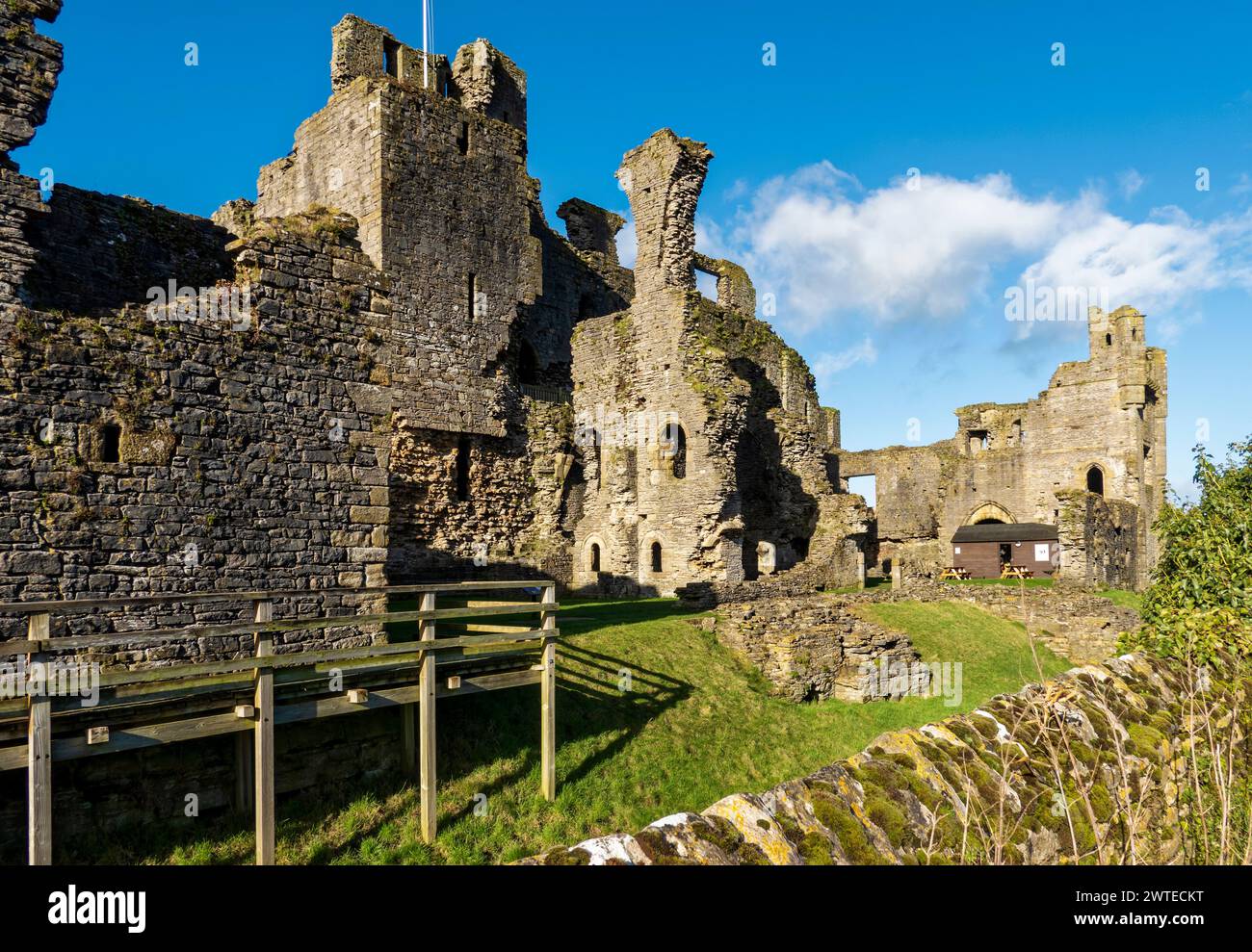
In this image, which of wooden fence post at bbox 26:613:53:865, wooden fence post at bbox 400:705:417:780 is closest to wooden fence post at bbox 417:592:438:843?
wooden fence post at bbox 400:705:417:780

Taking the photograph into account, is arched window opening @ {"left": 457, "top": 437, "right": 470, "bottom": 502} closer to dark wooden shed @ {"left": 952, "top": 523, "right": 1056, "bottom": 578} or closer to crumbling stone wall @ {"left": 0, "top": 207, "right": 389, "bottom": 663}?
crumbling stone wall @ {"left": 0, "top": 207, "right": 389, "bottom": 663}

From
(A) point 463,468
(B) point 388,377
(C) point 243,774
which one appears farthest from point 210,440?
(A) point 463,468

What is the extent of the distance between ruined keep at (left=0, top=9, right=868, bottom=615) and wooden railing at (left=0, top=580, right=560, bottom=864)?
138 centimetres

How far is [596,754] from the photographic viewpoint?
1150cm

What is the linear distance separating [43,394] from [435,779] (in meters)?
6.03

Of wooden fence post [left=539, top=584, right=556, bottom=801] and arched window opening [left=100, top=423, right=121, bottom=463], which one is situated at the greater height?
arched window opening [left=100, top=423, right=121, bottom=463]

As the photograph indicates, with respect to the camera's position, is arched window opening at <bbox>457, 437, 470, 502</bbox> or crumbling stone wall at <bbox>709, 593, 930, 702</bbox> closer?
crumbling stone wall at <bbox>709, 593, 930, 702</bbox>

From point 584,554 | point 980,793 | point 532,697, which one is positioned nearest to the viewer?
point 980,793

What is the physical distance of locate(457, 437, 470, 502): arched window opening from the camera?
24.4 meters

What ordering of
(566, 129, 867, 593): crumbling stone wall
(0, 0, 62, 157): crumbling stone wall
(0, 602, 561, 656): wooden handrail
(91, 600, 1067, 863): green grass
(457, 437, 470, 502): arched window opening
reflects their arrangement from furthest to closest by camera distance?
(566, 129, 867, 593): crumbling stone wall < (457, 437, 470, 502): arched window opening < (0, 0, 62, 157): crumbling stone wall < (91, 600, 1067, 863): green grass < (0, 602, 561, 656): wooden handrail

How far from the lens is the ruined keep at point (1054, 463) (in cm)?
3762
